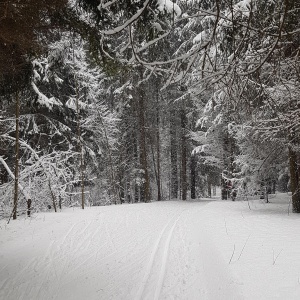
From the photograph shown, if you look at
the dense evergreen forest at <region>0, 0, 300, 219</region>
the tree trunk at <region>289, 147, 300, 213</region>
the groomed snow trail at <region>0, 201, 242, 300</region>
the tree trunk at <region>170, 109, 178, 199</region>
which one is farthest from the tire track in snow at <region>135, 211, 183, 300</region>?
the tree trunk at <region>170, 109, 178, 199</region>

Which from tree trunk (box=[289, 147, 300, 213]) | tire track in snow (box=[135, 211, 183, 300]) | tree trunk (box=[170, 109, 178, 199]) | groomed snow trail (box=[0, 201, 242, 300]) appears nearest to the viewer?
tire track in snow (box=[135, 211, 183, 300])

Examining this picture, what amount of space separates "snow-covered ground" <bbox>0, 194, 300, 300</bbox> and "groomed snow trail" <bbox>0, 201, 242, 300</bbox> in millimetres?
17

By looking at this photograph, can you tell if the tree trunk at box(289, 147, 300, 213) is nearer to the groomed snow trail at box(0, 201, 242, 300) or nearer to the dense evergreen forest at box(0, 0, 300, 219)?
the dense evergreen forest at box(0, 0, 300, 219)

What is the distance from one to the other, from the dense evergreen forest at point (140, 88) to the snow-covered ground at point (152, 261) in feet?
7.64

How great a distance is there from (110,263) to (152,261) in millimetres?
967

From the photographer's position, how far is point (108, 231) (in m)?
8.66

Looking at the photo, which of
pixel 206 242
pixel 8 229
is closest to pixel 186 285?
pixel 206 242

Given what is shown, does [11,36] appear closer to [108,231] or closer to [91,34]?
[91,34]

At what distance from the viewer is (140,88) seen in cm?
1733

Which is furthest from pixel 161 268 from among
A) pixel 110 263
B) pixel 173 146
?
pixel 173 146

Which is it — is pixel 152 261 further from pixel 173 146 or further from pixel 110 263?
pixel 173 146

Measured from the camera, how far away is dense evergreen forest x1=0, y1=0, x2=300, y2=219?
2434 millimetres

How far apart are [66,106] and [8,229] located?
8210mm

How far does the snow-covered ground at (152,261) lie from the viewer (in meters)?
4.19
